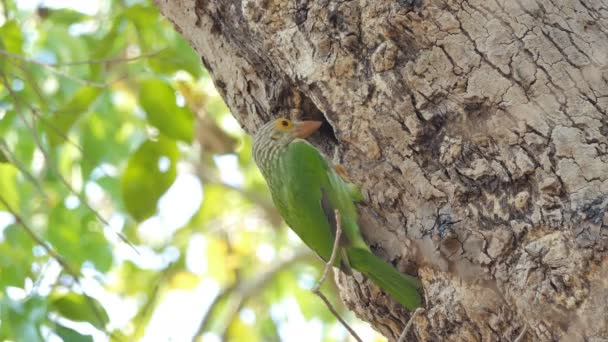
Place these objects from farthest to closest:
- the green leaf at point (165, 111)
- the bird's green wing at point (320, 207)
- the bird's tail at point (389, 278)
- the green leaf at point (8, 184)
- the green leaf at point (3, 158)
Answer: the green leaf at point (8, 184) → the green leaf at point (165, 111) → the green leaf at point (3, 158) → the bird's green wing at point (320, 207) → the bird's tail at point (389, 278)

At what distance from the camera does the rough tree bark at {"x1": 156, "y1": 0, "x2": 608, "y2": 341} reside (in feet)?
8.02

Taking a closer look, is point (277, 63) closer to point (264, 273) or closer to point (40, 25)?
point (40, 25)

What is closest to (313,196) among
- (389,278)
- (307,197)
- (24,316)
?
(307,197)

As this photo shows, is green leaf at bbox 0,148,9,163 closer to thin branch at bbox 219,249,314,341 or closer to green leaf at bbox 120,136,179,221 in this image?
green leaf at bbox 120,136,179,221

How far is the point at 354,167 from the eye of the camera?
3000 millimetres

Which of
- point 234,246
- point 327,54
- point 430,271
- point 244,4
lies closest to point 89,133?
point 244,4

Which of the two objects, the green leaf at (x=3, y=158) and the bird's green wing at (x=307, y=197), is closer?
the bird's green wing at (x=307, y=197)

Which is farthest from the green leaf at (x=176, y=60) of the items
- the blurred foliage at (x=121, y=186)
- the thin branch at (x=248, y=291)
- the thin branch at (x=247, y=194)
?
the thin branch at (x=247, y=194)

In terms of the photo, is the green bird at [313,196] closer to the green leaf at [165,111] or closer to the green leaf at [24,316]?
the green leaf at [165,111]

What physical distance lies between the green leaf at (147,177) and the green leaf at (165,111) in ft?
0.36

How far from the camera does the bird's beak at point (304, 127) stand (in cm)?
331

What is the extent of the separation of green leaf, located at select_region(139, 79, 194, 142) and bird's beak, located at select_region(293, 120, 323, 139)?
735 mm

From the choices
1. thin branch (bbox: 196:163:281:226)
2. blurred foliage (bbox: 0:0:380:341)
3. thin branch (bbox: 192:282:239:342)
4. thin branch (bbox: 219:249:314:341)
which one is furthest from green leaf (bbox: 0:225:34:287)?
thin branch (bbox: 196:163:281:226)

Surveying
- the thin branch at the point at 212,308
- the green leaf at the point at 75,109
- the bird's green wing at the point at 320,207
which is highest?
the green leaf at the point at 75,109
